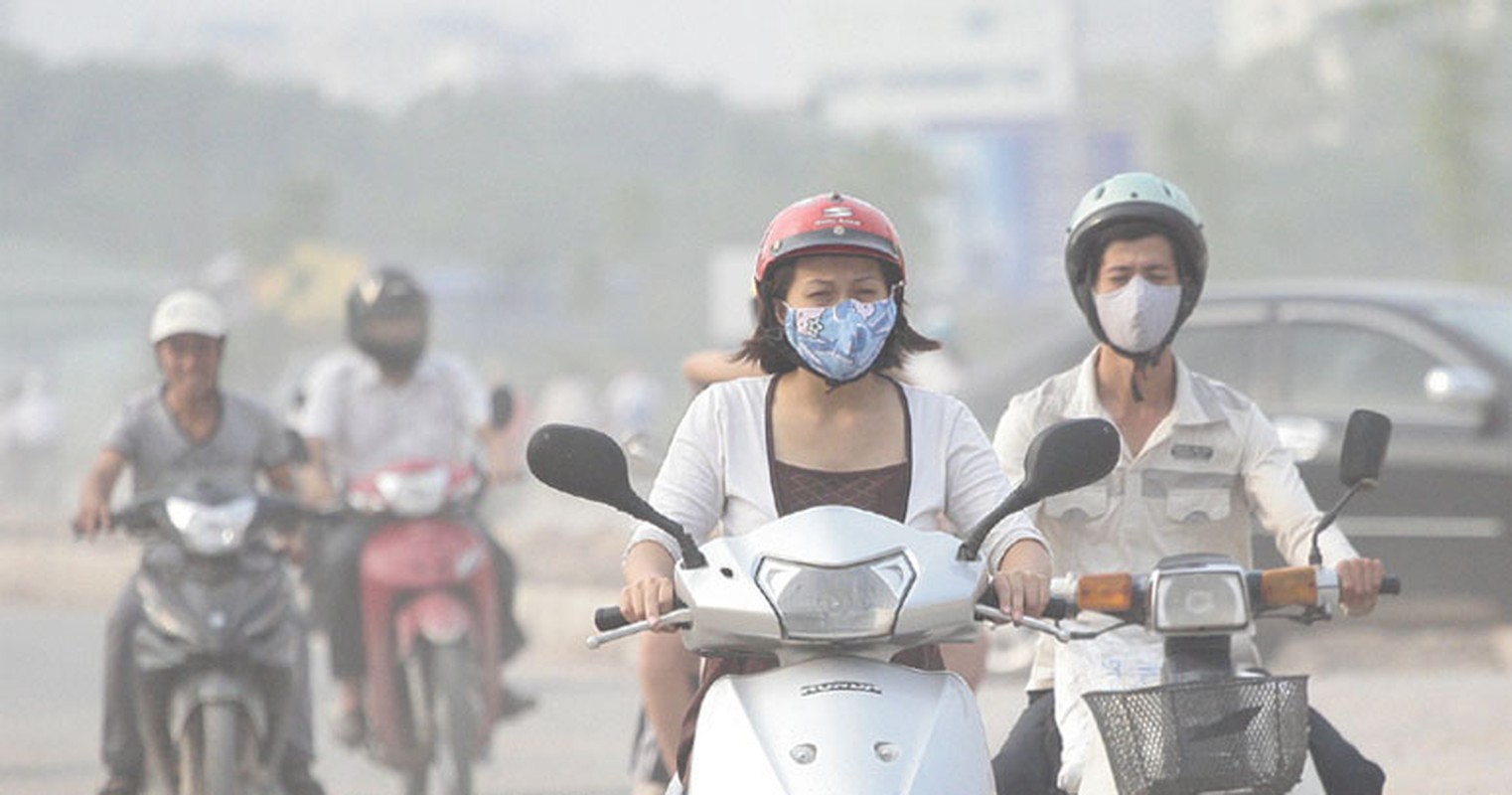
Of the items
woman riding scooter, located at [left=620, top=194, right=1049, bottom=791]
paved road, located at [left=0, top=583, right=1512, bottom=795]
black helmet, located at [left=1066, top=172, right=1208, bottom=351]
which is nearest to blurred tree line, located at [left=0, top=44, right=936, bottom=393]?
paved road, located at [left=0, top=583, right=1512, bottom=795]

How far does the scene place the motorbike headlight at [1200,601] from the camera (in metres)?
4.47

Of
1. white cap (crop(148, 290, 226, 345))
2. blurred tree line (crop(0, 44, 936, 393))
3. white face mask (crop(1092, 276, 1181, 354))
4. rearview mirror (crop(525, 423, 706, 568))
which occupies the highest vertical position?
blurred tree line (crop(0, 44, 936, 393))

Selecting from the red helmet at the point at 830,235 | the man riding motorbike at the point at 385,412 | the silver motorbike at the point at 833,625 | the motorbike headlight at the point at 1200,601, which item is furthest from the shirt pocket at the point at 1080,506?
the man riding motorbike at the point at 385,412

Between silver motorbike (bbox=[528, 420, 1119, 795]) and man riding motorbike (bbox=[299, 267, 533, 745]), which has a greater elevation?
man riding motorbike (bbox=[299, 267, 533, 745])

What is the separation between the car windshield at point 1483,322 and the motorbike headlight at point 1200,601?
8.38 metres

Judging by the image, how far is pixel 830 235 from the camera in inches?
187

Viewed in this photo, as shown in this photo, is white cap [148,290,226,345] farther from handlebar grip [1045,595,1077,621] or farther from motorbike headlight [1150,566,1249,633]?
motorbike headlight [1150,566,1249,633]

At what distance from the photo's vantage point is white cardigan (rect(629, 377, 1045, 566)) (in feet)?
16.0

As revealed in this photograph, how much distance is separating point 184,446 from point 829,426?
4.45m

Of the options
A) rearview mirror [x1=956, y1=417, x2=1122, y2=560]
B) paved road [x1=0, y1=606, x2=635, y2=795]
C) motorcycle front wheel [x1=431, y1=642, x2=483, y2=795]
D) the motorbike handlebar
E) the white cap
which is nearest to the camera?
rearview mirror [x1=956, y1=417, x2=1122, y2=560]

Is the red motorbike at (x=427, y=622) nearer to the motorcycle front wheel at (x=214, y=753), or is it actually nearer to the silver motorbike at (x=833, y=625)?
the motorcycle front wheel at (x=214, y=753)

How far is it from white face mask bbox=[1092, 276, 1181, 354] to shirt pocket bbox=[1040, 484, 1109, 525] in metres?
0.29

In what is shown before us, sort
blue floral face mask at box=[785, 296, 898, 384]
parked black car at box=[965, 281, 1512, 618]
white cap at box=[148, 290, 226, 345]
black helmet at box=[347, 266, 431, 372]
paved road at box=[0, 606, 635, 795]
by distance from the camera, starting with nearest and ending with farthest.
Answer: blue floral face mask at box=[785, 296, 898, 384] → white cap at box=[148, 290, 226, 345] → black helmet at box=[347, 266, 431, 372] → paved road at box=[0, 606, 635, 795] → parked black car at box=[965, 281, 1512, 618]

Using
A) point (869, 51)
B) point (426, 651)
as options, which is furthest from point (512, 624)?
point (869, 51)
